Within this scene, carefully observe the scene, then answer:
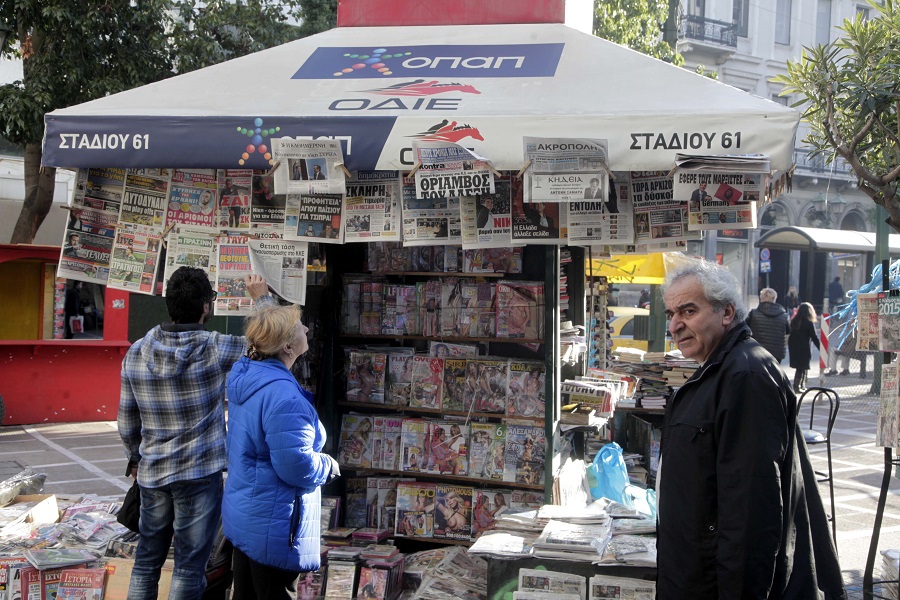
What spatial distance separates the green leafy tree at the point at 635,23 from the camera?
54.1ft

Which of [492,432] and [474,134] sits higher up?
[474,134]

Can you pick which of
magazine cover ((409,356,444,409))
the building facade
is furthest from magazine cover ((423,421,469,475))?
the building facade

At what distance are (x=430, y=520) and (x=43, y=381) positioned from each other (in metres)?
8.06

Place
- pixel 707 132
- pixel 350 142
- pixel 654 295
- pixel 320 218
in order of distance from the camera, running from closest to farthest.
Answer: pixel 707 132, pixel 350 142, pixel 320 218, pixel 654 295

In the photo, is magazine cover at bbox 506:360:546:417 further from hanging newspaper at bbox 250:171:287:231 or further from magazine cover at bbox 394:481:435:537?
hanging newspaper at bbox 250:171:287:231

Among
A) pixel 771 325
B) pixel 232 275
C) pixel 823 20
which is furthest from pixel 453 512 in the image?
pixel 823 20

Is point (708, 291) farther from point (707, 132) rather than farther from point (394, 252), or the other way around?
point (394, 252)

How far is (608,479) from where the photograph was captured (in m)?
5.19

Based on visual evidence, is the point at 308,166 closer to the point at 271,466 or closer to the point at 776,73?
the point at 271,466

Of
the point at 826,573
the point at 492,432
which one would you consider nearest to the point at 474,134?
the point at 492,432

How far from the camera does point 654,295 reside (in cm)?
1344

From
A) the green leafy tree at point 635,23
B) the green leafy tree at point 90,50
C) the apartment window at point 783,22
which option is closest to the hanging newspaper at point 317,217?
the green leafy tree at point 90,50

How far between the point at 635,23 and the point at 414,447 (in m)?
14.6

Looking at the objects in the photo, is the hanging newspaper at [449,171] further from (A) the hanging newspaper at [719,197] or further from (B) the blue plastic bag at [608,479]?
(B) the blue plastic bag at [608,479]
